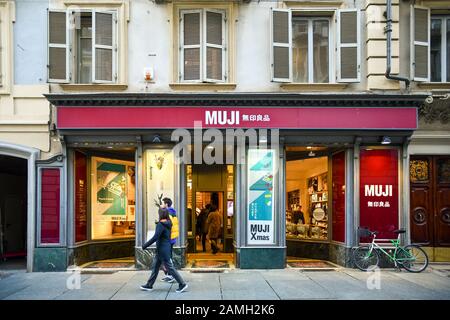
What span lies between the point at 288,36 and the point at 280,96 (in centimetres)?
167

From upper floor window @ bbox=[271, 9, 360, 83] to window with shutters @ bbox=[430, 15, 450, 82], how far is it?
2489 millimetres

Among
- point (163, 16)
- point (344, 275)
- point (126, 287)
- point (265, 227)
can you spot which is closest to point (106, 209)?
point (126, 287)

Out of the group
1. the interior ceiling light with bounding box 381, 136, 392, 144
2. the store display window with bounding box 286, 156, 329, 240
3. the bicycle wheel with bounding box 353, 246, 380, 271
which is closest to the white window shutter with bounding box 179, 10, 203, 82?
the store display window with bounding box 286, 156, 329, 240

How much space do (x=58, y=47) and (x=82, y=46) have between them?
2.54 feet

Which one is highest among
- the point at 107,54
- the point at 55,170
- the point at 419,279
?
the point at 107,54

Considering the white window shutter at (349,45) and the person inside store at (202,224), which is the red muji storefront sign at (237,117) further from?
the person inside store at (202,224)

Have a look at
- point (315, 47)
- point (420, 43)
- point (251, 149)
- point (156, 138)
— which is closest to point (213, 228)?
point (251, 149)

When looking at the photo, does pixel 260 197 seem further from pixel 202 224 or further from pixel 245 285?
pixel 202 224

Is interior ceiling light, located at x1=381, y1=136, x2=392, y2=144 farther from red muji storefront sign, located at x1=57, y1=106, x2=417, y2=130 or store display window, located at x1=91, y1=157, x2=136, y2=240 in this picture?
store display window, located at x1=91, y1=157, x2=136, y2=240

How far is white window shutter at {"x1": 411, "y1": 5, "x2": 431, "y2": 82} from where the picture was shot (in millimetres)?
11797

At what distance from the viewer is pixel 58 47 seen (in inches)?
451

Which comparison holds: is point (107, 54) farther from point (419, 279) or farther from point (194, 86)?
point (419, 279)

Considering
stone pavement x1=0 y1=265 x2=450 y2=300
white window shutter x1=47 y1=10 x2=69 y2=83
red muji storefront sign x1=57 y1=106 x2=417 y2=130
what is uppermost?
white window shutter x1=47 y1=10 x2=69 y2=83

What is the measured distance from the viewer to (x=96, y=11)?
1159 cm
